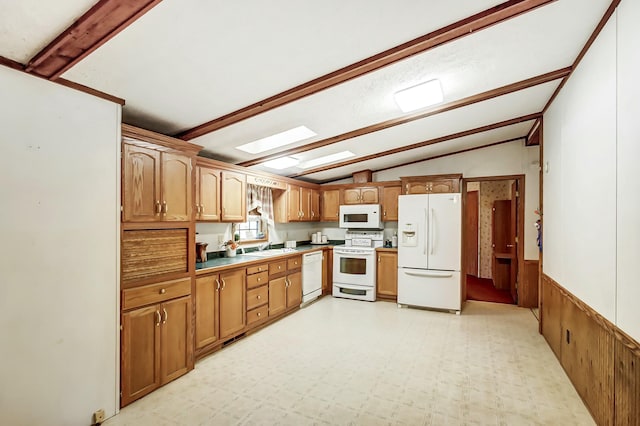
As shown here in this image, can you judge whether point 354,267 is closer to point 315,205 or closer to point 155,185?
point 315,205

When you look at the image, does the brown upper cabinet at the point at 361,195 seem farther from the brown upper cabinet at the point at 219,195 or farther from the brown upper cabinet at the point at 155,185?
the brown upper cabinet at the point at 155,185

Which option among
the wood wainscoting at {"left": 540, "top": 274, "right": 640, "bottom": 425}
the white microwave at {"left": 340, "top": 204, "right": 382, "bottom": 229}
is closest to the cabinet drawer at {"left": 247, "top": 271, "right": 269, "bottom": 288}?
the white microwave at {"left": 340, "top": 204, "right": 382, "bottom": 229}

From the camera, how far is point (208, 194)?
10.9ft

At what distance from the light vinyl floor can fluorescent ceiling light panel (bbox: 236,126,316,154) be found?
230cm

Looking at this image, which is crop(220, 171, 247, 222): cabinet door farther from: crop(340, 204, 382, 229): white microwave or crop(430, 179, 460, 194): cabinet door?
crop(430, 179, 460, 194): cabinet door

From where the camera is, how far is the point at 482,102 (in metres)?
3.08

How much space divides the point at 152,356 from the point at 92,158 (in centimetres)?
159

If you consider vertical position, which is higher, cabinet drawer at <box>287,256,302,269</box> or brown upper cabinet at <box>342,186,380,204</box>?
brown upper cabinet at <box>342,186,380,204</box>

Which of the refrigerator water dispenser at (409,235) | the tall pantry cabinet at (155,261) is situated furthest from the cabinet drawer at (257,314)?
the refrigerator water dispenser at (409,235)

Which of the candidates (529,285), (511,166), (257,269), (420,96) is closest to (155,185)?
(257,269)

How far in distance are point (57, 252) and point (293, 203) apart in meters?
3.50

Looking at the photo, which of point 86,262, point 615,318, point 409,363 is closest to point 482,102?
point 615,318

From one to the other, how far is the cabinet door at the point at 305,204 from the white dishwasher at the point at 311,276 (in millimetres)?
740

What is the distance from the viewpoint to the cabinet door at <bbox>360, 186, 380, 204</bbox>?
5.42 metres
